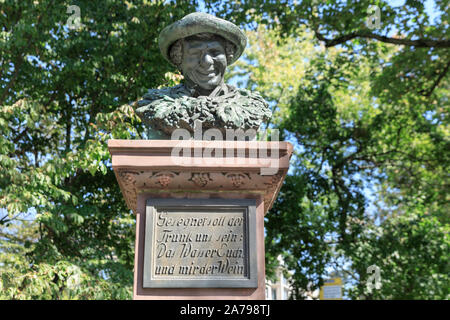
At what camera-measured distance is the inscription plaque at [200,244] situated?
353 centimetres

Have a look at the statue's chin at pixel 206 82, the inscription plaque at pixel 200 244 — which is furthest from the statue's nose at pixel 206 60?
the inscription plaque at pixel 200 244

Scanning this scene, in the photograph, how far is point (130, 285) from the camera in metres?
8.14

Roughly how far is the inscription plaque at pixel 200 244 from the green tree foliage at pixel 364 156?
7346mm

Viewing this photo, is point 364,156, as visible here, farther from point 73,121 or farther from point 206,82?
point 206,82

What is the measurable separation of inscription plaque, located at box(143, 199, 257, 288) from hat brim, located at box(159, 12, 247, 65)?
157 cm

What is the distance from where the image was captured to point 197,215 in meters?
3.70

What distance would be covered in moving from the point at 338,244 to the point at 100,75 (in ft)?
22.0

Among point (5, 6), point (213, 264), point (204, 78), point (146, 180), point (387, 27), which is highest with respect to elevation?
point (387, 27)

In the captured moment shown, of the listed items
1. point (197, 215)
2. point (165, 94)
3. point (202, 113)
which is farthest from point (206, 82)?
point (197, 215)

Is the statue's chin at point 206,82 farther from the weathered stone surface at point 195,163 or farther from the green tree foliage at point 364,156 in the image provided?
the green tree foliage at point 364,156

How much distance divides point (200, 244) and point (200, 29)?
1919 millimetres

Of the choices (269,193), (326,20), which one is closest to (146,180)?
(269,193)

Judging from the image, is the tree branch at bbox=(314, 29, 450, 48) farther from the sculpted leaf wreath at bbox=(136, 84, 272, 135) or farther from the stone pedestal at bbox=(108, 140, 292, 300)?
the stone pedestal at bbox=(108, 140, 292, 300)

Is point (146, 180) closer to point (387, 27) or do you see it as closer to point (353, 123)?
point (387, 27)
